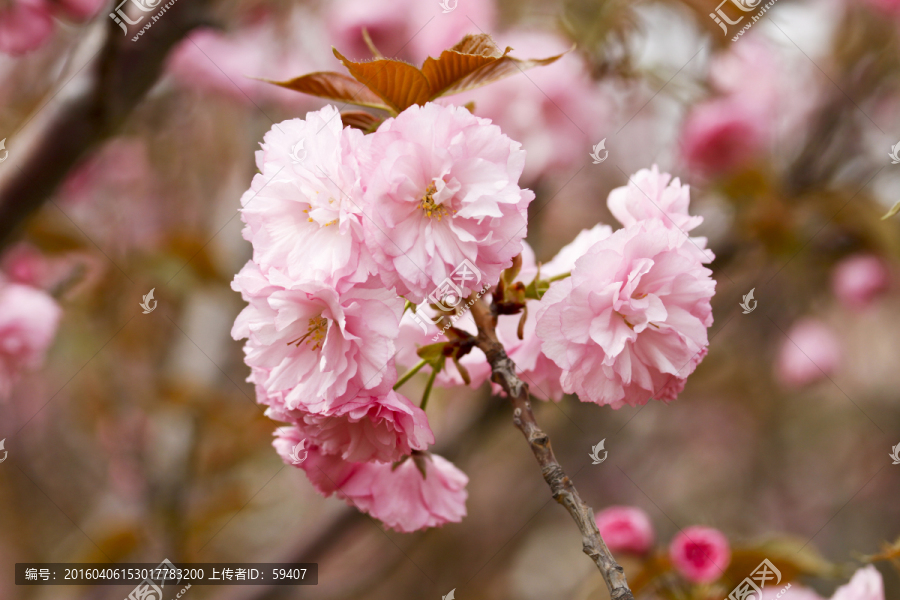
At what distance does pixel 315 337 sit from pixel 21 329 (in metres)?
1.15

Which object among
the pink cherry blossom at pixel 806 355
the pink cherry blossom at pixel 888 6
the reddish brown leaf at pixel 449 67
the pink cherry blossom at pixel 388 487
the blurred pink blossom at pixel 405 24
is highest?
the blurred pink blossom at pixel 405 24

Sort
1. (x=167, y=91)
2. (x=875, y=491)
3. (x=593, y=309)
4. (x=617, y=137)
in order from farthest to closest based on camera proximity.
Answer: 1. (x=875, y=491)
2. (x=617, y=137)
3. (x=167, y=91)
4. (x=593, y=309)

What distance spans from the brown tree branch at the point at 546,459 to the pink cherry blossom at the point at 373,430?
0.10m

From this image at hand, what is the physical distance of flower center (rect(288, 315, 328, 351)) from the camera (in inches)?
22.9

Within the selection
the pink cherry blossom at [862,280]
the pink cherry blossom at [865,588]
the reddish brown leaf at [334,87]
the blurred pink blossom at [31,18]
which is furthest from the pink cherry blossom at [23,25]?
the pink cherry blossom at [862,280]

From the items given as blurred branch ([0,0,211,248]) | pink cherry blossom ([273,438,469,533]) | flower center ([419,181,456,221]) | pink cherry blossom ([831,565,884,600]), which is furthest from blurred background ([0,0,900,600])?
flower center ([419,181,456,221])

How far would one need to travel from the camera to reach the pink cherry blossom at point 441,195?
0.52 metres

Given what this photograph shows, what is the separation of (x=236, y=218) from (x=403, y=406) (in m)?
1.75

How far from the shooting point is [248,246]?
1.99 m

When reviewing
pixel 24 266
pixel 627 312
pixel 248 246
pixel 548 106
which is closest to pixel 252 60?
pixel 248 246

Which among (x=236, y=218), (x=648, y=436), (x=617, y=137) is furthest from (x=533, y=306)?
(x=648, y=436)

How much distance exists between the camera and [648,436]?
300 cm

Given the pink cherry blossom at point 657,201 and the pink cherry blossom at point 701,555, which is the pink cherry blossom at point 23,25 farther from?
the pink cherry blossom at point 701,555

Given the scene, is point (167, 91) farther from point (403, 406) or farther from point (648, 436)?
point (648, 436)
